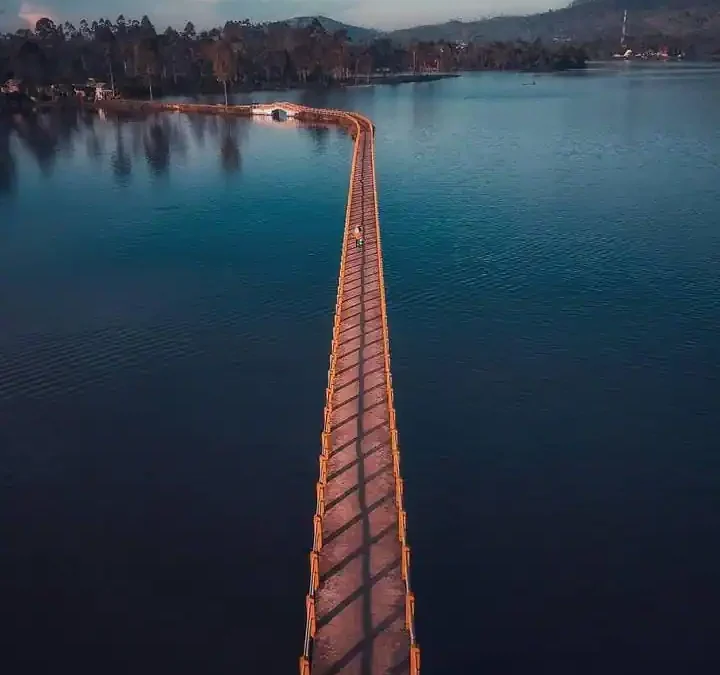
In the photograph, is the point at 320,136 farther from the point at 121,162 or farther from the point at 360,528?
the point at 360,528

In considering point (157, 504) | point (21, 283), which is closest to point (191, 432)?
point (157, 504)

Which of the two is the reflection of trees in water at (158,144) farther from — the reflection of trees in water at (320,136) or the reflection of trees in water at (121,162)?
the reflection of trees in water at (320,136)

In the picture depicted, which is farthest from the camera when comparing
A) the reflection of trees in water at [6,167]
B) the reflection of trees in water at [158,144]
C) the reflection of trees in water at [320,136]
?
the reflection of trees in water at [320,136]

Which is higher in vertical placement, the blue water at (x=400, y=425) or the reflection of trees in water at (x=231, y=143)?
the reflection of trees in water at (x=231, y=143)

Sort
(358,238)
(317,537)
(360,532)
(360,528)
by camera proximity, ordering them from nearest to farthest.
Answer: (317,537), (360,532), (360,528), (358,238)

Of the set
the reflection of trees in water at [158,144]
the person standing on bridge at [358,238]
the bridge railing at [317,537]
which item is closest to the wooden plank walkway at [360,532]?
the bridge railing at [317,537]

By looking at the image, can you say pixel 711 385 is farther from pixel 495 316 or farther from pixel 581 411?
pixel 495 316

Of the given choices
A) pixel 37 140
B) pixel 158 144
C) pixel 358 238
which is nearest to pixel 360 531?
pixel 358 238
